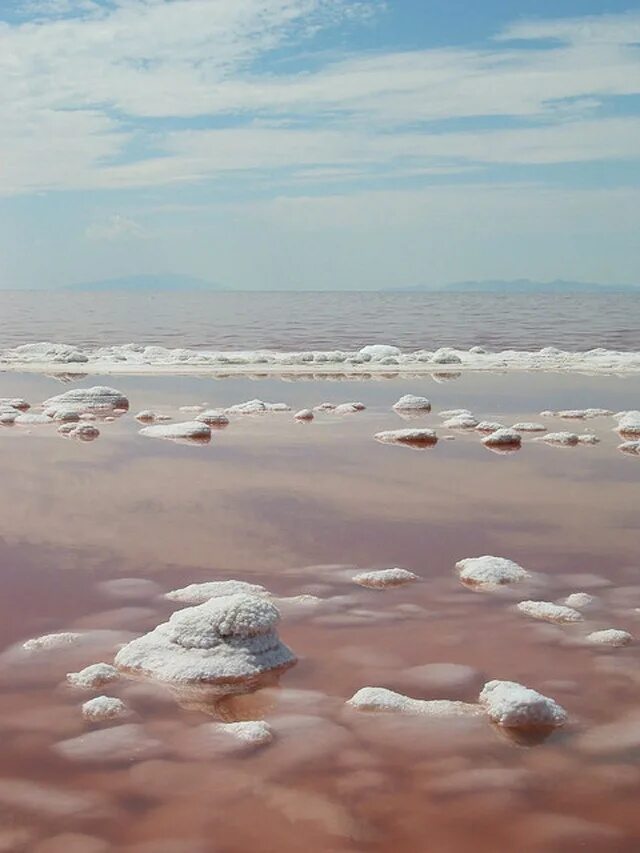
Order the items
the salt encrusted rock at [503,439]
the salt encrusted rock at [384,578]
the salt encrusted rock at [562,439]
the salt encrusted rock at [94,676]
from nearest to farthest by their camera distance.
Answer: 1. the salt encrusted rock at [94,676]
2. the salt encrusted rock at [384,578]
3. the salt encrusted rock at [503,439]
4. the salt encrusted rock at [562,439]

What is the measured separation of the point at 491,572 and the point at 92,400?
643 cm

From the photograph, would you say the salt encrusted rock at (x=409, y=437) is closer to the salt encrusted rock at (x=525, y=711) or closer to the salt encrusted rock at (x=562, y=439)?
the salt encrusted rock at (x=562, y=439)

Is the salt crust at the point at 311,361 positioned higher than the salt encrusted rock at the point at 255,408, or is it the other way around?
the salt encrusted rock at the point at 255,408

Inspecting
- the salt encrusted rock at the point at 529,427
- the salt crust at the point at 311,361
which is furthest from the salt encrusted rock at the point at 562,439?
the salt crust at the point at 311,361

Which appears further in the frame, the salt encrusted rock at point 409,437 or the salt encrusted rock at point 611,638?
the salt encrusted rock at point 409,437

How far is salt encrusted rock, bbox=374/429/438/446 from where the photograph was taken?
7.77m

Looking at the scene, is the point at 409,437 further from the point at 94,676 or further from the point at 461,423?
the point at 94,676

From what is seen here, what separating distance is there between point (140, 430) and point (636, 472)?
161 inches

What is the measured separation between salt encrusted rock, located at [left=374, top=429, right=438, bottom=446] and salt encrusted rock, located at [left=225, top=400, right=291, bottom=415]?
6.21ft

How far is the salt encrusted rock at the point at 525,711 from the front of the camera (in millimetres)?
2844

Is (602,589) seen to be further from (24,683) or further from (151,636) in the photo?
(24,683)

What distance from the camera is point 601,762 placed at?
8.65 feet

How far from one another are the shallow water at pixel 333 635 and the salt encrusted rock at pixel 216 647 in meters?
0.12

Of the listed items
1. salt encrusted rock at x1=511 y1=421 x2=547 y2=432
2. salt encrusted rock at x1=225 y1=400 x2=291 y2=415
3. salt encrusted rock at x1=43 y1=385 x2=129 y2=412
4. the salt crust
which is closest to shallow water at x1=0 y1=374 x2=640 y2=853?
salt encrusted rock at x1=511 y1=421 x2=547 y2=432
